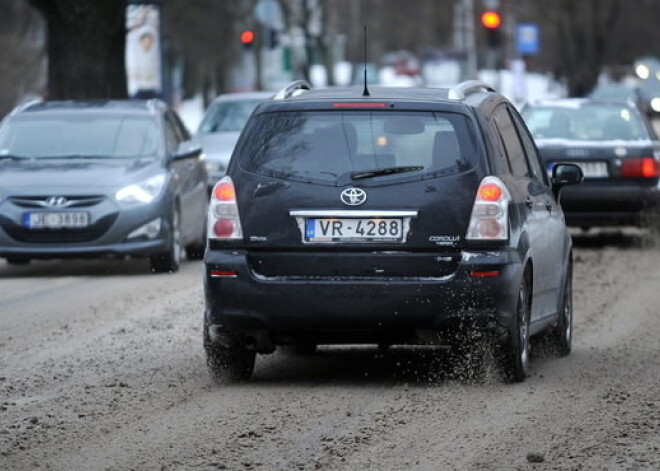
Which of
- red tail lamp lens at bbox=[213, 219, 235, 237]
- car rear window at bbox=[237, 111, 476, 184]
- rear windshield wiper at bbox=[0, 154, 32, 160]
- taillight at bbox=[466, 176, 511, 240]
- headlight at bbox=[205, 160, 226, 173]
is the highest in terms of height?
car rear window at bbox=[237, 111, 476, 184]

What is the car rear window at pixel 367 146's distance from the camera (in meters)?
9.37

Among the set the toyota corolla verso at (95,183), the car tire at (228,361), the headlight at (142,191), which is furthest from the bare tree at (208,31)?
the car tire at (228,361)

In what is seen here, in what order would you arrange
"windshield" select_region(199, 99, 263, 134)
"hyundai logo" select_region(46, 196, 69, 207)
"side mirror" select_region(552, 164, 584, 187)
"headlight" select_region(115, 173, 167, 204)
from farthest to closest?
"windshield" select_region(199, 99, 263, 134) < "headlight" select_region(115, 173, 167, 204) < "hyundai logo" select_region(46, 196, 69, 207) < "side mirror" select_region(552, 164, 584, 187)

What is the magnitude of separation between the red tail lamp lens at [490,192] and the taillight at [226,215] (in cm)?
118

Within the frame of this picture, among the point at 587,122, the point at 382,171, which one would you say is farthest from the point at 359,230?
the point at 587,122

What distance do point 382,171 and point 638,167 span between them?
11.2 metres

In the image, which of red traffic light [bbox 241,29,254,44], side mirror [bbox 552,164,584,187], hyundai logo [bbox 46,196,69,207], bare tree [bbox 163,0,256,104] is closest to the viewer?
side mirror [bbox 552,164,584,187]

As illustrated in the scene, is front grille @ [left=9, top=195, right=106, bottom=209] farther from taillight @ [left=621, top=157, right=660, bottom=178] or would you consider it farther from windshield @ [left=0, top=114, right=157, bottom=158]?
taillight @ [left=621, top=157, right=660, bottom=178]

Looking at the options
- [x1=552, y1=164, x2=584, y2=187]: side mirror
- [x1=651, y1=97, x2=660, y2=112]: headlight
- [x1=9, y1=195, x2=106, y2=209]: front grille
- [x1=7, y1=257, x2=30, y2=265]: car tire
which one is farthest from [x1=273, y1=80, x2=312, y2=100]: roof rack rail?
[x1=651, y1=97, x2=660, y2=112]: headlight

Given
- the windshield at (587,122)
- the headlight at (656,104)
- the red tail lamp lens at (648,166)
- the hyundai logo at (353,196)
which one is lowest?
the headlight at (656,104)

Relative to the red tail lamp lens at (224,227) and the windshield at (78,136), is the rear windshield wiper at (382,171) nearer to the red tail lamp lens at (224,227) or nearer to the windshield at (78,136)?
the red tail lamp lens at (224,227)

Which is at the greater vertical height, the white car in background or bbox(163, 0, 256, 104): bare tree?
the white car in background

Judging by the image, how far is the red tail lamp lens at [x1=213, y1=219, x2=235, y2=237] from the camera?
31.1ft

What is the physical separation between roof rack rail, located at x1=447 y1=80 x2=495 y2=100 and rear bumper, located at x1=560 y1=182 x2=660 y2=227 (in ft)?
30.7
